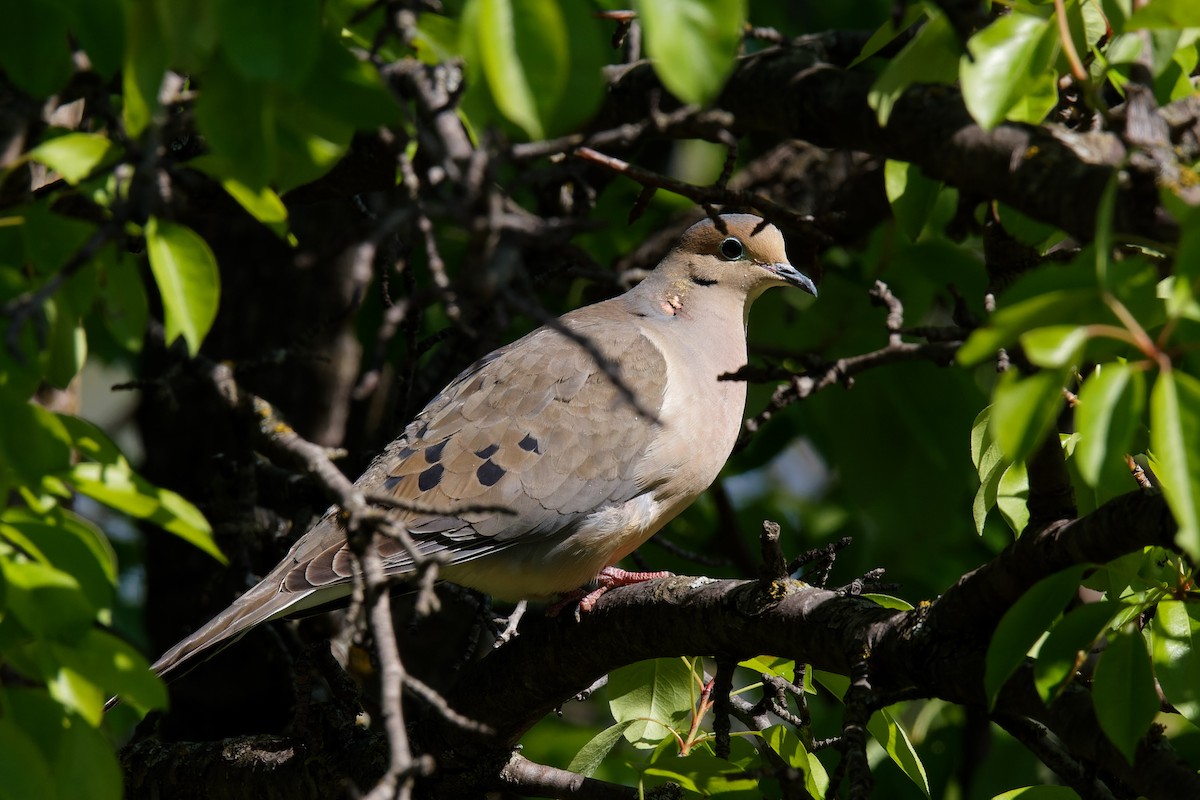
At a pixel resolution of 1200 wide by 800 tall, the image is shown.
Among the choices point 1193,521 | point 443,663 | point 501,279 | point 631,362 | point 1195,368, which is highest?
point 501,279

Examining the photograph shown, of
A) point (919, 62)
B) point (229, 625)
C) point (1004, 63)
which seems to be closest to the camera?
point (1004, 63)

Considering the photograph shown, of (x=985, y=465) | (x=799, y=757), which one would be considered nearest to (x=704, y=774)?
(x=799, y=757)

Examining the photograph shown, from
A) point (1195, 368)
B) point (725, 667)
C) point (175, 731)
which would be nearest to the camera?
point (1195, 368)

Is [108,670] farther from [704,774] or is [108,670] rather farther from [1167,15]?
[1167,15]

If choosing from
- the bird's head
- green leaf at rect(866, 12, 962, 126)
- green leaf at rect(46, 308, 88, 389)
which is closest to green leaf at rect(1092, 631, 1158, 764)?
green leaf at rect(866, 12, 962, 126)

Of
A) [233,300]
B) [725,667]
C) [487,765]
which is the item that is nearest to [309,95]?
[725,667]

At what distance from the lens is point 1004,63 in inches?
59.5

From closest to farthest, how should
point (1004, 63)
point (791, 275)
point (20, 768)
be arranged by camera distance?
point (20, 768) → point (1004, 63) → point (791, 275)

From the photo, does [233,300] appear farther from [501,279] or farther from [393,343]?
[501,279]

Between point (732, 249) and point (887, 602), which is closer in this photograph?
point (887, 602)

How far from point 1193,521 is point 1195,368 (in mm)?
518

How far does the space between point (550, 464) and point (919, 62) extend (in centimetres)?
157

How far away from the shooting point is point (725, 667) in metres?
2.32

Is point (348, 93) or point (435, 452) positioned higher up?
point (348, 93)
